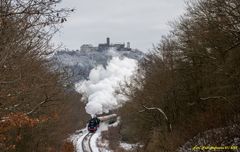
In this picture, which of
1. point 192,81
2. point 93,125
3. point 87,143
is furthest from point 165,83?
point 93,125

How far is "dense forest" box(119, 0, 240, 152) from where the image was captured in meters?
24.7

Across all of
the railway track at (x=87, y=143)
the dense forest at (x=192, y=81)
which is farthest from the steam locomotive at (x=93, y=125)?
the dense forest at (x=192, y=81)

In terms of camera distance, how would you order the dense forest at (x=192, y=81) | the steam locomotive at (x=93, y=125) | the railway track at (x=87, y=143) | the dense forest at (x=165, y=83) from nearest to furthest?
1. the dense forest at (x=165, y=83)
2. the dense forest at (x=192, y=81)
3. the railway track at (x=87, y=143)
4. the steam locomotive at (x=93, y=125)

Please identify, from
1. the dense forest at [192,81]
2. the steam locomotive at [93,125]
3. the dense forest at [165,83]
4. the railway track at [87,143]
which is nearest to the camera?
the dense forest at [165,83]

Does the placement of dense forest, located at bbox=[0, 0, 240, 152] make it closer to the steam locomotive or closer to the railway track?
the railway track

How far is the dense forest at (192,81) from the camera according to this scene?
24.7 meters

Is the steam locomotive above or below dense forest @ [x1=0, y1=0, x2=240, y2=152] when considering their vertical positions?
below

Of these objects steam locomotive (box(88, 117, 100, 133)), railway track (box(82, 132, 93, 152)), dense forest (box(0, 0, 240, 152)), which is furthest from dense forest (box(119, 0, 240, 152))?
steam locomotive (box(88, 117, 100, 133))

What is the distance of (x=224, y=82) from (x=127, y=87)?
72.7 feet

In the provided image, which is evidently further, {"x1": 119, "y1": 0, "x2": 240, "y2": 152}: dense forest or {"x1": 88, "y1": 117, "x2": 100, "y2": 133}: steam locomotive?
{"x1": 88, "y1": 117, "x2": 100, "y2": 133}: steam locomotive

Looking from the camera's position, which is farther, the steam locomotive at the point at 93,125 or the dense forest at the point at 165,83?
the steam locomotive at the point at 93,125

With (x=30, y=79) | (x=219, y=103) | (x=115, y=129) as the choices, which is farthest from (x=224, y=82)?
(x=115, y=129)

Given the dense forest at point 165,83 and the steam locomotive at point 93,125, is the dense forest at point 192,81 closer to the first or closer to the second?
the dense forest at point 165,83

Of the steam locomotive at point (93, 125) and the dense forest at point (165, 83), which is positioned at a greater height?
the dense forest at point (165, 83)
